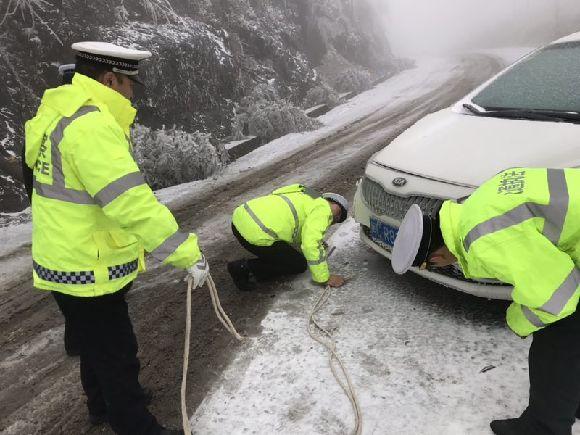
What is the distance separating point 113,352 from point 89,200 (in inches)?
27.5

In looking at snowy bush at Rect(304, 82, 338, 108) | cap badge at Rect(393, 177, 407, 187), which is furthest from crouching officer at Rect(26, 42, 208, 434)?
snowy bush at Rect(304, 82, 338, 108)

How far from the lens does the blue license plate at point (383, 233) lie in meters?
3.46

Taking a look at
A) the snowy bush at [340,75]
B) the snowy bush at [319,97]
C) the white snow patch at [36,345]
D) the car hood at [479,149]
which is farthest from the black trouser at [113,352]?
the snowy bush at [340,75]

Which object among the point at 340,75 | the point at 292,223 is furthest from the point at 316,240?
the point at 340,75

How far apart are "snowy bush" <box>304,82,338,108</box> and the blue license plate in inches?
432

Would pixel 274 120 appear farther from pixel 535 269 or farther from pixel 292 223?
pixel 535 269

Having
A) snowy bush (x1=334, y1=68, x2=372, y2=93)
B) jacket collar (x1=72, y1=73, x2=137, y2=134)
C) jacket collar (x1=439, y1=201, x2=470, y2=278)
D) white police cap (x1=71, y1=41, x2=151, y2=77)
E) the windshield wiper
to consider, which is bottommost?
snowy bush (x1=334, y1=68, x2=372, y2=93)

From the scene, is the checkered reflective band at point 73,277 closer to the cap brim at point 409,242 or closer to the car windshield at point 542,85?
the cap brim at point 409,242

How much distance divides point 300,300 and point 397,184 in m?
1.15

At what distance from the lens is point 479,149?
3281 millimetres

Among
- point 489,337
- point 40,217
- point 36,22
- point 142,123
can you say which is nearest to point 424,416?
point 489,337

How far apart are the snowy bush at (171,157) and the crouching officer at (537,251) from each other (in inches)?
244

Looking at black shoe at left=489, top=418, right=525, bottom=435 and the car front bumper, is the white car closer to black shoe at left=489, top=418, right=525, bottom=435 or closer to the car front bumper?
the car front bumper

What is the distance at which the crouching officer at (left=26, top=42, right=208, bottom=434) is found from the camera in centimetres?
192
